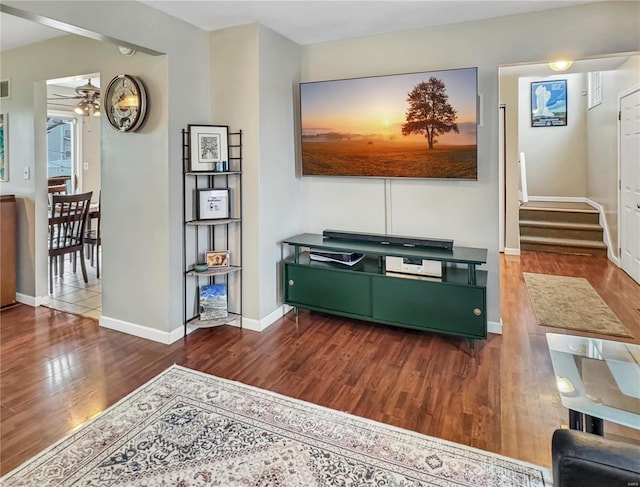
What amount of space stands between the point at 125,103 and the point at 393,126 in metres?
2.12

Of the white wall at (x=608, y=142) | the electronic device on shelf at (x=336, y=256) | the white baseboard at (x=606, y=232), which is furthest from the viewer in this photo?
the white baseboard at (x=606, y=232)

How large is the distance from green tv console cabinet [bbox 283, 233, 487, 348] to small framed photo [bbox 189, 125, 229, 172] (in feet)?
2.96

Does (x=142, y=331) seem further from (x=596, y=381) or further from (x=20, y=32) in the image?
(x=596, y=381)

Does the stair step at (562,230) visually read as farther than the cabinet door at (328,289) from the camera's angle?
Yes

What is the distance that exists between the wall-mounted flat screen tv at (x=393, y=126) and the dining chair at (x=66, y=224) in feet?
8.50

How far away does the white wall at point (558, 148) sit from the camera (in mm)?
7770

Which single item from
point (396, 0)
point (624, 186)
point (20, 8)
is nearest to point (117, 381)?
point (20, 8)

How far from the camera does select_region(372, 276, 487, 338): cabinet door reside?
303cm

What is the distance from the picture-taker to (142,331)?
3400mm

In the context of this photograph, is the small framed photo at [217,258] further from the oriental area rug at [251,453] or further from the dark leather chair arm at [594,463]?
the dark leather chair arm at [594,463]

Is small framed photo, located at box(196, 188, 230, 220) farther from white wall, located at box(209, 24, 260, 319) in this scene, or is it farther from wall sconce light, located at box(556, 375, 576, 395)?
wall sconce light, located at box(556, 375, 576, 395)

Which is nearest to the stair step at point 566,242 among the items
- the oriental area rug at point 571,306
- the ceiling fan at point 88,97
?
the oriental area rug at point 571,306

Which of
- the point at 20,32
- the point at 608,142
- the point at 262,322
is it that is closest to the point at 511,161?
the point at 608,142

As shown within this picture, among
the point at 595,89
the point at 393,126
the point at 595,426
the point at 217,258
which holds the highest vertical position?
the point at 595,89
